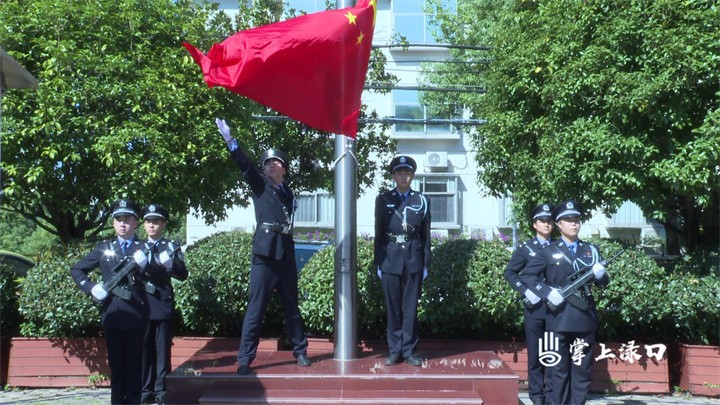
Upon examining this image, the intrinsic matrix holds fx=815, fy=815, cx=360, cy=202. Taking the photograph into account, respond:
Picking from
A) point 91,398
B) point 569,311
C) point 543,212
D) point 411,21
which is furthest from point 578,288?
point 411,21

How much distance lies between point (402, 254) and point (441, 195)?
20323mm

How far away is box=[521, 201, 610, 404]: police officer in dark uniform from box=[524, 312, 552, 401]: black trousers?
486mm

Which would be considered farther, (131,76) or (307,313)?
(131,76)

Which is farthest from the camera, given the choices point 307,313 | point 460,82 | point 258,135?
point 460,82

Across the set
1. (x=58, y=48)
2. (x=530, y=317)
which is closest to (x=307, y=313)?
(x=530, y=317)

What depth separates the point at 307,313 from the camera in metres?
7.90

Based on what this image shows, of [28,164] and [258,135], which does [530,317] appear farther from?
[258,135]

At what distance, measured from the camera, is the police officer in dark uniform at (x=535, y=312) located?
23.1ft

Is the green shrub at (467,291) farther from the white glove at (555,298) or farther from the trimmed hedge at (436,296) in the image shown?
the white glove at (555,298)

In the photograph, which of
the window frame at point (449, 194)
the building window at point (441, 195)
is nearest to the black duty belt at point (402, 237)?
the window frame at point (449, 194)

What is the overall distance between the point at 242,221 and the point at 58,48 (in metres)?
17.7

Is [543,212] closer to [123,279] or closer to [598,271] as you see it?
[598,271]

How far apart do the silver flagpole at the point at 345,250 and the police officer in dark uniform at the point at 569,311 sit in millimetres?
1554

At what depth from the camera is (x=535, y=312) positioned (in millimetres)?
7125
